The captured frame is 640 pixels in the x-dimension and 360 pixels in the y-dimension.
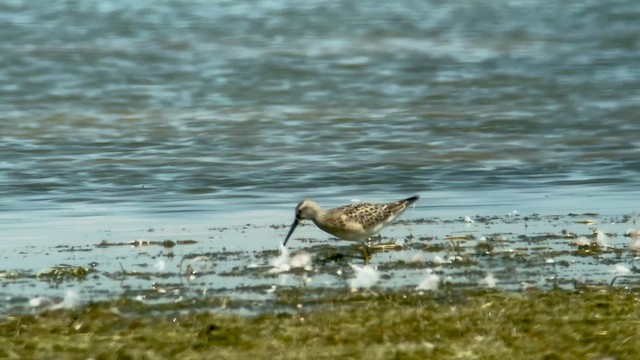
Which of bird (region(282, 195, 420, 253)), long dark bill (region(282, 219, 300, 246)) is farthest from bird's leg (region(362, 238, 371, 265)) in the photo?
long dark bill (region(282, 219, 300, 246))

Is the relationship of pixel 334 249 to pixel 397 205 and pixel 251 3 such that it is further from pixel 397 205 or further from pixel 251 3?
pixel 251 3

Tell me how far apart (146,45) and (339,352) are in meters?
23.2

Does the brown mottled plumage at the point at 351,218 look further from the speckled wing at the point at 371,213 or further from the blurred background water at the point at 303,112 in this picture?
the blurred background water at the point at 303,112

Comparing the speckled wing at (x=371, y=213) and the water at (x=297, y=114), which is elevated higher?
the speckled wing at (x=371, y=213)

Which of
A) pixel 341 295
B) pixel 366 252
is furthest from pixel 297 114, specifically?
pixel 341 295

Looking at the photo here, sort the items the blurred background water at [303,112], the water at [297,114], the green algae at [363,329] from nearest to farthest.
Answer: the green algae at [363,329] → the water at [297,114] → the blurred background water at [303,112]

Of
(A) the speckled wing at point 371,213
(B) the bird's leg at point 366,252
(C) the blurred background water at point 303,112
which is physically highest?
(A) the speckled wing at point 371,213

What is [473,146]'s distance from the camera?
63.3 feet

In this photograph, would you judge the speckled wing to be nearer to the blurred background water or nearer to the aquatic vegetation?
the blurred background water

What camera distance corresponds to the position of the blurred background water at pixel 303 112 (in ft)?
52.1

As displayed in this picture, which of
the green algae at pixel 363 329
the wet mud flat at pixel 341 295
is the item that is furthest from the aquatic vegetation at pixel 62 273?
the green algae at pixel 363 329

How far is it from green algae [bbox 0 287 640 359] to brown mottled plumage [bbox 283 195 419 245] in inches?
96.1

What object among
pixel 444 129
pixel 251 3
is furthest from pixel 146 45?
pixel 444 129

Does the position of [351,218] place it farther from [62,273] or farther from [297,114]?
[297,114]
